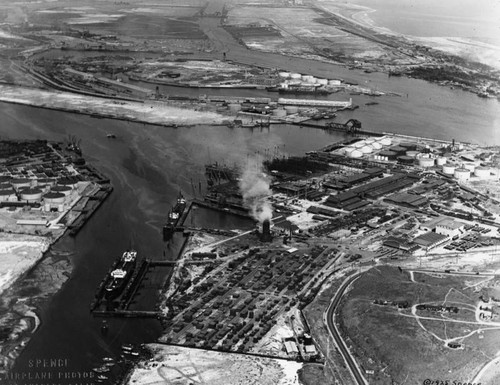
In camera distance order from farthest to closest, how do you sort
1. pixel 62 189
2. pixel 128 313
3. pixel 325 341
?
pixel 62 189
pixel 128 313
pixel 325 341

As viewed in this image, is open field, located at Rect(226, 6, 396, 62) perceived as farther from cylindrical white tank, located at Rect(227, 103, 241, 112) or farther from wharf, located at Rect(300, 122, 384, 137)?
wharf, located at Rect(300, 122, 384, 137)

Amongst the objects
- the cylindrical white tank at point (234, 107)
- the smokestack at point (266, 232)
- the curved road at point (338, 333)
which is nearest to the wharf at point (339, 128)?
the cylindrical white tank at point (234, 107)

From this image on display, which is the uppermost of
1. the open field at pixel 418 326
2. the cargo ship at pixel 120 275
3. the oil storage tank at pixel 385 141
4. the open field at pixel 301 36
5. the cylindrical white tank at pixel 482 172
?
the open field at pixel 418 326

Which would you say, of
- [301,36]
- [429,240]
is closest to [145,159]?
[429,240]

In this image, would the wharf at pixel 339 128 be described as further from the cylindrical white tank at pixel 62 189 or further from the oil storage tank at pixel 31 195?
the oil storage tank at pixel 31 195

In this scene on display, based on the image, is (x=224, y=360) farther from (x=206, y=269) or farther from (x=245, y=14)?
(x=245, y=14)

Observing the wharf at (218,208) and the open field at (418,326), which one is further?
the wharf at (218,208)

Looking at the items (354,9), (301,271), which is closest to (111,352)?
(301,271)

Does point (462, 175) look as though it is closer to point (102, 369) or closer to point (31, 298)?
point (31, 298)
